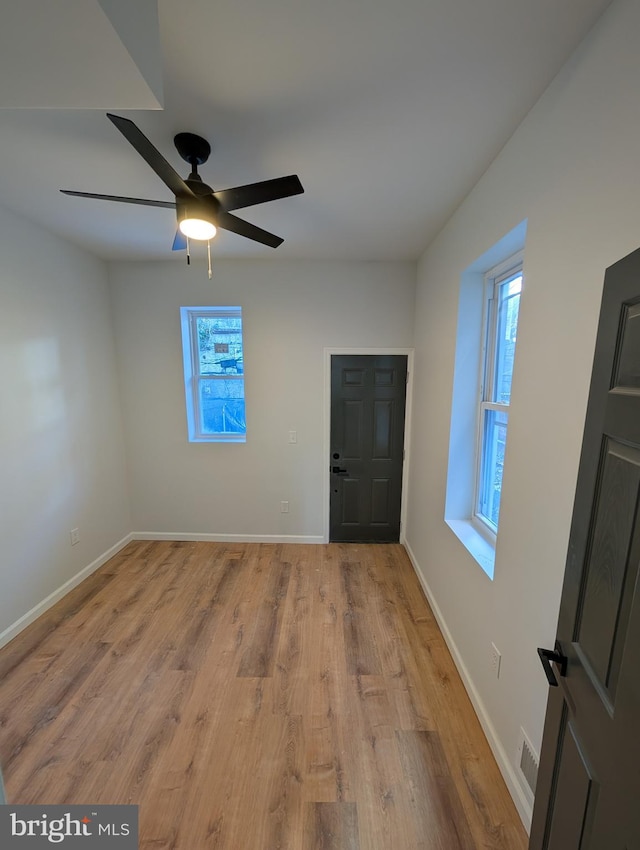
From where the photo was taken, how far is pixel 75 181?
1.82 metres

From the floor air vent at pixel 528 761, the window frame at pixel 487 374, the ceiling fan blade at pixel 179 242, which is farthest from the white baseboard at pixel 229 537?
the ceiling fan blade at pixel 179 242

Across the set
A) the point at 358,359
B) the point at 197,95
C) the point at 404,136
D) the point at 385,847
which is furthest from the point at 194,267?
the point at 385,847

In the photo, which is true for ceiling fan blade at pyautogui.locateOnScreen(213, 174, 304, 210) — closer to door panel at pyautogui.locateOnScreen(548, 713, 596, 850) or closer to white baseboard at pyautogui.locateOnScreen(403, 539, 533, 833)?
door panel at pyautogui.locateOnScreen(548, 713, 596, 850)

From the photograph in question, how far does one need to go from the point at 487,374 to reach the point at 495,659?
1.54 metres

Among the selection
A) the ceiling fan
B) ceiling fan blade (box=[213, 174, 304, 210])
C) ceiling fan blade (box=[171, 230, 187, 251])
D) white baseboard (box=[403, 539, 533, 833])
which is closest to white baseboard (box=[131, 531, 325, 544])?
white baseboard (box=[403, 539, 533, 833])

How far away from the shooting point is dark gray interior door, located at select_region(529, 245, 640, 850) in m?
0.64

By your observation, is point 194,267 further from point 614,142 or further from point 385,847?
point 385,847

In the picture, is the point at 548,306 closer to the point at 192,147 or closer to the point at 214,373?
the point at 192,147

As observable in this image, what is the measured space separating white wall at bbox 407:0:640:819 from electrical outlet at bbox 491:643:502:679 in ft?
0.12

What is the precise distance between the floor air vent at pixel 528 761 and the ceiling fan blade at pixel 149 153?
258cm

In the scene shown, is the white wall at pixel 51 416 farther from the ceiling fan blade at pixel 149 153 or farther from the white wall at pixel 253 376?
the ceiling fan blade at pixel 149 153

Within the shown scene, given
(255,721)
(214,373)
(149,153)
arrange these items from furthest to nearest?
1. (214,373)
2. (255,721)
3. (149,153)

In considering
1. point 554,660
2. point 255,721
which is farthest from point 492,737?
point 255,721

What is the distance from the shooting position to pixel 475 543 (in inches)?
75.7
